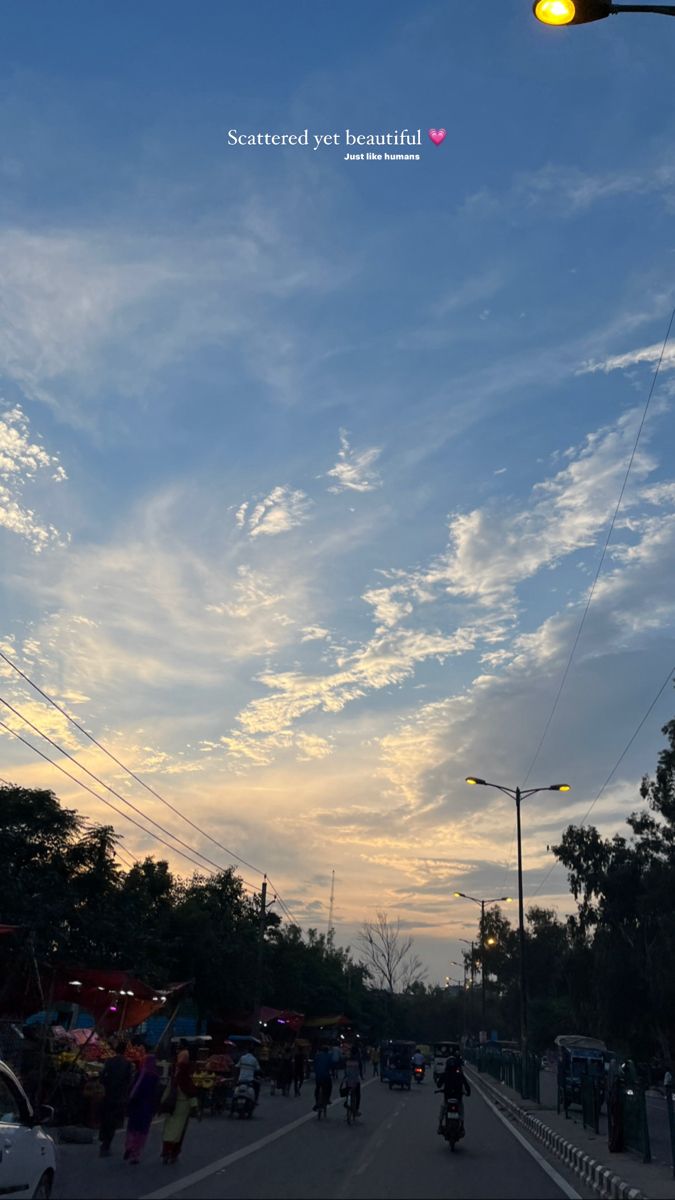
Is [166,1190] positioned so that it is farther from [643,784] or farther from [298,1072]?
[643,784]

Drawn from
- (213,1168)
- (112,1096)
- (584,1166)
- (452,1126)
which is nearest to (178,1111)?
(213,1168)

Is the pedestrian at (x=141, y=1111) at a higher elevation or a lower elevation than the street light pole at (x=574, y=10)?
lower

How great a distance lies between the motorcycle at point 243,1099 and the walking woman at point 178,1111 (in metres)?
10.2

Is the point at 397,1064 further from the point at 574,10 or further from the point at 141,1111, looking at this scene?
the point at 574,10

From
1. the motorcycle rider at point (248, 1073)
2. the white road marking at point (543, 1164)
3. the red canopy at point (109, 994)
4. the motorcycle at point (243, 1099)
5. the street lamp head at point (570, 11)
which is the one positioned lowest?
the white road marking at point (543, 1164)

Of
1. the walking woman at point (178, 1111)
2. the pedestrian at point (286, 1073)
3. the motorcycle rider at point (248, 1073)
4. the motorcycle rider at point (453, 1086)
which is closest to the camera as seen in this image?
the walking woman at point (178, 1111)

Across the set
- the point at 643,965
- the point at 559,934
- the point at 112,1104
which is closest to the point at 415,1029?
the point at 559,934

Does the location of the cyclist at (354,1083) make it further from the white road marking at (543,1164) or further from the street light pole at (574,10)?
the street light pole at (574,10)

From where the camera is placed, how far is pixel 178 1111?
16.3m

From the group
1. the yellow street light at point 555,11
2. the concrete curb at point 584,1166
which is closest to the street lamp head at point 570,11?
the yellow street light at point 555,11

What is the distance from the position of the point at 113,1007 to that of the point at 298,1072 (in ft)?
57.1

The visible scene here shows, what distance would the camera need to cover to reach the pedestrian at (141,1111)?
16.1 meters

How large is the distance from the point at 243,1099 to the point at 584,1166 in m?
11.6

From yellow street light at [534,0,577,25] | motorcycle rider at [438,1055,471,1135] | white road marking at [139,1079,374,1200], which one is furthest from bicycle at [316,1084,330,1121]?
yellow street light at [534,0,577,25]
